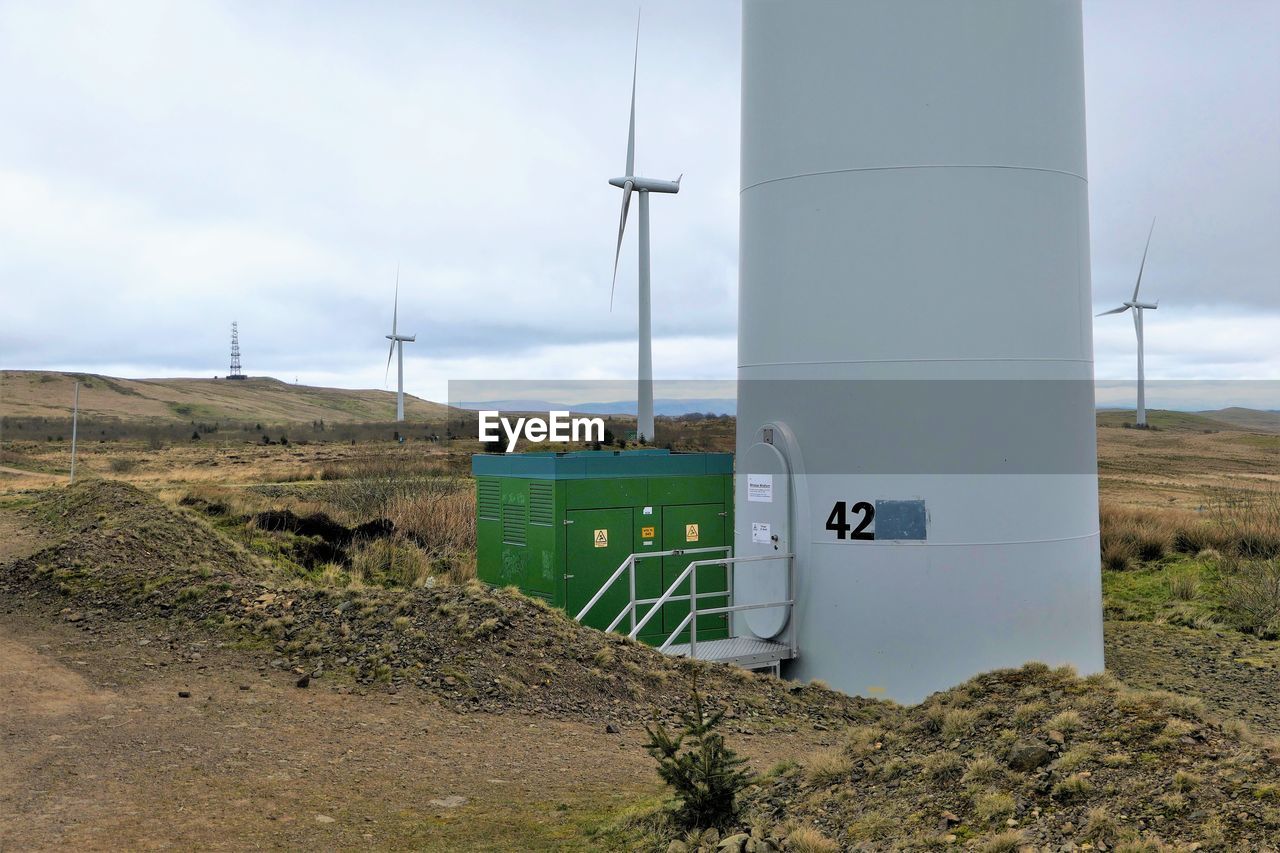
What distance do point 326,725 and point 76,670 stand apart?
11.5 ft

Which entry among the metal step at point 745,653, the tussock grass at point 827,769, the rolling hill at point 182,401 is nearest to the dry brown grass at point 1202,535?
the metal step at point 745,653

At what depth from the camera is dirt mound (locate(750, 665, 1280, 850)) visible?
17.4 feet

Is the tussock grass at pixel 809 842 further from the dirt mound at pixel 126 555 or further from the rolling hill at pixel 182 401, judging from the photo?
the rolling hill at pixel 182 401

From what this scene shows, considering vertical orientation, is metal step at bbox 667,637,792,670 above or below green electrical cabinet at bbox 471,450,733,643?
below

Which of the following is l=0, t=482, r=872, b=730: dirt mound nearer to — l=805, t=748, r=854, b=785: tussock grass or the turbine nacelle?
l=805, t=748, r=854, b=785: tussock grass

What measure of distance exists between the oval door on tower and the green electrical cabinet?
155cm

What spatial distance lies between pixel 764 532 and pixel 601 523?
2.40 m

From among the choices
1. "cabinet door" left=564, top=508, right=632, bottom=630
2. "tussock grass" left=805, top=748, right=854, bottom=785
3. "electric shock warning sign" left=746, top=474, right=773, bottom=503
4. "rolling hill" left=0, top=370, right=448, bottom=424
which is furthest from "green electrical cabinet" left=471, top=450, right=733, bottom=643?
"rolling hill" left=0, top=370, right=448, bottom=424

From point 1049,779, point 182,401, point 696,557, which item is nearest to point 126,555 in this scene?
point 696,557

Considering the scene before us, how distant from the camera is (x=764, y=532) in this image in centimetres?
1323

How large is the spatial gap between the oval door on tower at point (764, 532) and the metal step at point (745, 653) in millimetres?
213

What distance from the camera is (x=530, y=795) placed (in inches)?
317

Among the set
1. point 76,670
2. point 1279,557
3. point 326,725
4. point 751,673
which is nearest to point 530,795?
point 326,725

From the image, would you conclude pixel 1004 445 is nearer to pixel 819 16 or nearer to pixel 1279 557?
Answer: pixel 819 16
